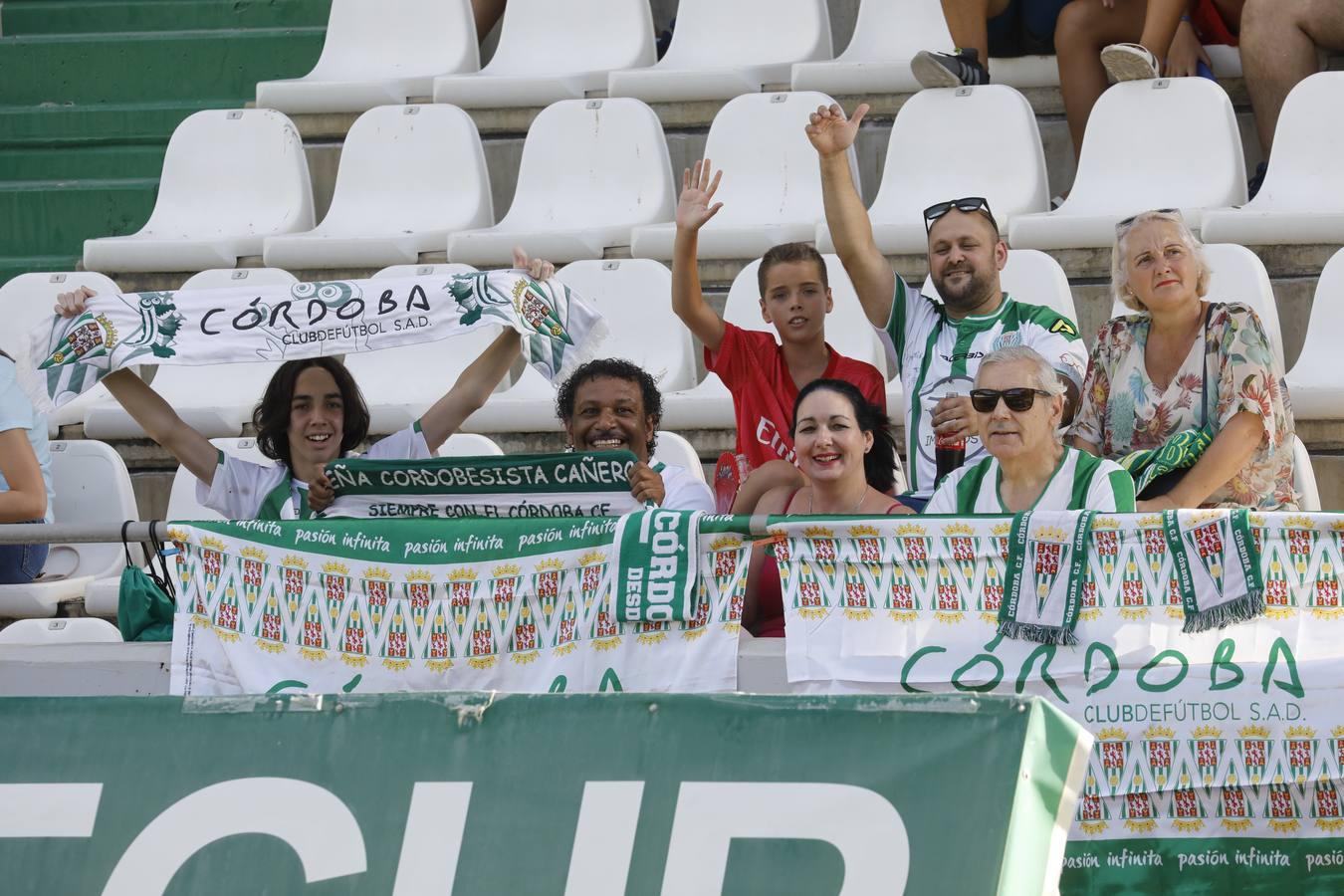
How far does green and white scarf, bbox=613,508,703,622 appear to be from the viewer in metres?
3.89

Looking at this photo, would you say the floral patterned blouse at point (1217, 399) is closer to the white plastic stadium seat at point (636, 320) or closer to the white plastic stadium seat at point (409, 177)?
the white plastic stadium seat at point (636, 320)

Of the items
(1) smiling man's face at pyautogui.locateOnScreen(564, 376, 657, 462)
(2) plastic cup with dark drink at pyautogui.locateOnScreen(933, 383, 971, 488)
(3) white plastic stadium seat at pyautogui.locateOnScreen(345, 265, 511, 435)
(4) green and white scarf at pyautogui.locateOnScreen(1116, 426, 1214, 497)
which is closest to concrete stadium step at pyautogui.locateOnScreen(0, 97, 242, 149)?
(3) white plastic stadium seat at pyautogui.locateOnScreen(345, 265, 511, 435)

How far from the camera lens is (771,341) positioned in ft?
17.0

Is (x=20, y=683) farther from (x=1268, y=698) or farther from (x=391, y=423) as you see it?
(x=1268, y=698)

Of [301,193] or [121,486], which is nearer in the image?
[121,486]

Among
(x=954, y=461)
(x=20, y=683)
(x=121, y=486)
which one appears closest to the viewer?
(x=20, y=683)

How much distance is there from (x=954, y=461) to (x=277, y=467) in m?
1.77

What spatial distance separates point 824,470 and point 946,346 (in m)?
0.71

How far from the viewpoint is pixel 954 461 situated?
4711 mm

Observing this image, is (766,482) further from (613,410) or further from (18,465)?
(18,465)

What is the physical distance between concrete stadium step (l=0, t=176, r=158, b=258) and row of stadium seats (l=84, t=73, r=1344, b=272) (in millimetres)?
739

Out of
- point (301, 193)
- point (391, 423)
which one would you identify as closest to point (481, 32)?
point (301, 193)

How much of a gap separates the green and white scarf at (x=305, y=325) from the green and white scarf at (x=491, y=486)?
72cm

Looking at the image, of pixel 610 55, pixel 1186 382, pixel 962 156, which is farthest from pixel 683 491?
pixel 610 55
